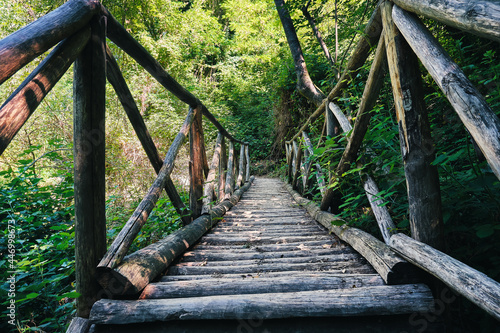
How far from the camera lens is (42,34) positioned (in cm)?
92

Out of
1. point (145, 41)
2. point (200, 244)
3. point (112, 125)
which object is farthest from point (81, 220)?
point (145, 41)

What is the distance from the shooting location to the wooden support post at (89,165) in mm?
1224

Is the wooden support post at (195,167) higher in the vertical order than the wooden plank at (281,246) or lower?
higher

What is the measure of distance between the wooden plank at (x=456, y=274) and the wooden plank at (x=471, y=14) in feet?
2.47

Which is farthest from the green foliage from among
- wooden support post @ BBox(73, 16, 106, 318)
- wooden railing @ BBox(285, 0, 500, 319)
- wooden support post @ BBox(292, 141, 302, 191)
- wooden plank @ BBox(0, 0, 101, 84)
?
wooden support post @ BBox(292, 141, 302, 191)

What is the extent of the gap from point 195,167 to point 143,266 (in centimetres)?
150

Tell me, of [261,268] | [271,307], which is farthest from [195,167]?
[271,307]

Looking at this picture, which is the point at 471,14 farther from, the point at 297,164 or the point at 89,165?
the point at 297,164

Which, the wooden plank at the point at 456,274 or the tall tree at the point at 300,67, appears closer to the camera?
the wooden plank at the point at 456,274

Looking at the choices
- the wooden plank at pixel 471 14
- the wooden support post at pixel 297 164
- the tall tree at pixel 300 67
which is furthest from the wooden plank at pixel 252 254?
the tall tree at pixel 300 67

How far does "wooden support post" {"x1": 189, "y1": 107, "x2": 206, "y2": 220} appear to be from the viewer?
8.98 feet

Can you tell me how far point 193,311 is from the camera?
3.80 ft

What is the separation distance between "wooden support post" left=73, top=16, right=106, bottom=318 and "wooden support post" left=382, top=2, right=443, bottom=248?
1527mm

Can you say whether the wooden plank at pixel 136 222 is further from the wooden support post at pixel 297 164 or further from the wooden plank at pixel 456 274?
the wooden support post at pixel 297 164
